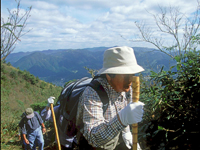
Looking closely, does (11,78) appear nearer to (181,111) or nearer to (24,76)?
(24,76)

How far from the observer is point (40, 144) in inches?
→ 198

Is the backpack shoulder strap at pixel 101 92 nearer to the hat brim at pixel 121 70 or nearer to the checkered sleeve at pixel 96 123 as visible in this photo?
the checkered sleeve at pixel 96 123

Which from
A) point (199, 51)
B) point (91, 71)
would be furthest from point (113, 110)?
point (91, 71)

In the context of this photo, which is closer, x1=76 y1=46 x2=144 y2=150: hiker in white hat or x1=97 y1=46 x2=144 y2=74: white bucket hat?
x1=76 y1=46 x2=144 y2=150: hiker in white hat

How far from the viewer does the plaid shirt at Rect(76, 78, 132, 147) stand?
1385 millimetres

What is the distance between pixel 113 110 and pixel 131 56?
1.94ft

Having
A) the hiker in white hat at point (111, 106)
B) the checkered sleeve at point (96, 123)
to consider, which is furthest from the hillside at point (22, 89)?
the checkered sleeve at point (96, 123)

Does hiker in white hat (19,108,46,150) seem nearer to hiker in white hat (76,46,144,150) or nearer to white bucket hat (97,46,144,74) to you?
hiker in white hat (76,46,144,150)

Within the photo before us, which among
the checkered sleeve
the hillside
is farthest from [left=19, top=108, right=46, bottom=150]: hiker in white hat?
the hillside

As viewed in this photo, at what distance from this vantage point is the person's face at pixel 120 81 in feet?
5.27

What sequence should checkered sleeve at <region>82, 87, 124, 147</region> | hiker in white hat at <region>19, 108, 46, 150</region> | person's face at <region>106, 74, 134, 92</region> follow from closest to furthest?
checkered sleeve at <region>82, 87, 124, 147</region> < person's face at <region>106, 74, 134, 92</region> < hiker in white hat at <region>19, 108, 46, 150</region>

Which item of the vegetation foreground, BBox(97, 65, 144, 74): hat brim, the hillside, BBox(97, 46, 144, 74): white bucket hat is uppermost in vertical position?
BBox(97, 46, 144, 74): white bucket hat

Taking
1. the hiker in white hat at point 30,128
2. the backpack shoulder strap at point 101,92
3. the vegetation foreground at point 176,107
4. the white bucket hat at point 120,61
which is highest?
the white bucket hat at point 120,61

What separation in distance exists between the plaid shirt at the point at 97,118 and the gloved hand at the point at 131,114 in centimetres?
5
